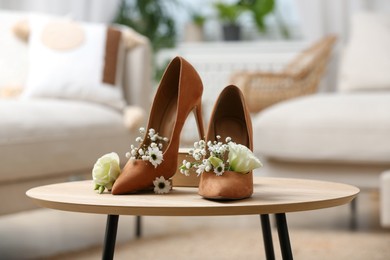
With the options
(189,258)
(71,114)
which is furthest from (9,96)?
(189,258)

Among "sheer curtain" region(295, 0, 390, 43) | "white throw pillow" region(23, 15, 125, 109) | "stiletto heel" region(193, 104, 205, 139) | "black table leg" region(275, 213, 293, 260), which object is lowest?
"black table leg" region(275, 213, 293, 260)

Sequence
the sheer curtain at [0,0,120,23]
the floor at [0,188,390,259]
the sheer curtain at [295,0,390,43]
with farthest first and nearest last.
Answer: the sheer curtain at [0,0,120,23]
the sheer curtain at [295,0,390,43]
the floor at [0,188,390,259]

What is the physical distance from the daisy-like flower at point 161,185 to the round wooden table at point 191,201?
0.01 m

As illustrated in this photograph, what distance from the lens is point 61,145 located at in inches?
100

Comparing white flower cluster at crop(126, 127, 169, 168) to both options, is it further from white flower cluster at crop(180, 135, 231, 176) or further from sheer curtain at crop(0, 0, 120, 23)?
sheer curtain at crop(0, 0, 120, 23)

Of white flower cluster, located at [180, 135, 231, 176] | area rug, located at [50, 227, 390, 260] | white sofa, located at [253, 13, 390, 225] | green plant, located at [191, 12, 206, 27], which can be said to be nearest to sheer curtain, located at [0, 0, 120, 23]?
green plant, located at [191, 12, 206, 27]

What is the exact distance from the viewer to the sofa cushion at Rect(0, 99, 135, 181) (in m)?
2.36

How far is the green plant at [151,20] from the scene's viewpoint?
16.4ft

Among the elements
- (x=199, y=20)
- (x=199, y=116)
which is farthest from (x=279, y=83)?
(x=199, y=116)

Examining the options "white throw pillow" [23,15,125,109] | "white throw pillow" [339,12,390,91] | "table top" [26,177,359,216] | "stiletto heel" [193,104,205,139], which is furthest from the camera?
"white throw pillow" [339,12,390,91]

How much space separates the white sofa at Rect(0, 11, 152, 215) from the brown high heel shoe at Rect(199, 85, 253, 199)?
1053 mm

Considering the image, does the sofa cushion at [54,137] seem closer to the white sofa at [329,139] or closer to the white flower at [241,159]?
the white sofa at [329,139]

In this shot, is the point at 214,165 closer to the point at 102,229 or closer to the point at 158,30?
the point at 102,229

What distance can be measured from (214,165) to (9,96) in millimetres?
1915
